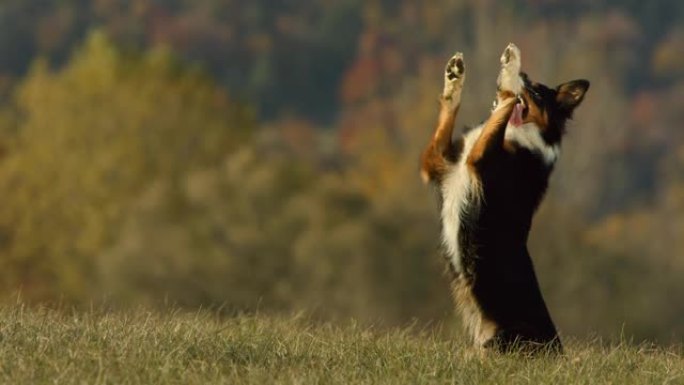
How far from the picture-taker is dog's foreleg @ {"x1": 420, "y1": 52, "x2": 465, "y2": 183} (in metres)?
11.5

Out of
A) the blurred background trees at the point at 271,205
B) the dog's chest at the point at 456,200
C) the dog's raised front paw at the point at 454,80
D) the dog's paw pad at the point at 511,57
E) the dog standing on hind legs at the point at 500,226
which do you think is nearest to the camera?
the dog standing on hind legs at the point at 500,226

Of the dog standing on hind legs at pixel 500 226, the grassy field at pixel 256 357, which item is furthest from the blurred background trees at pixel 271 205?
the grassy field at pixel 256 357

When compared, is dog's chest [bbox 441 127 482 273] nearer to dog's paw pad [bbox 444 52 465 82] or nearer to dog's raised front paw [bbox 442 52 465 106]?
dog's raised front paw [bbox 442 52 465 106]

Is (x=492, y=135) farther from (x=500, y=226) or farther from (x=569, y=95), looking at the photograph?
(x=569, y=95)

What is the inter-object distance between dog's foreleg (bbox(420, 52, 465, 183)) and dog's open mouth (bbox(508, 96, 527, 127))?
0.43m

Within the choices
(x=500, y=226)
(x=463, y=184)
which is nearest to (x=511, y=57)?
(x=463, y=184)

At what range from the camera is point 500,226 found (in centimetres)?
1106

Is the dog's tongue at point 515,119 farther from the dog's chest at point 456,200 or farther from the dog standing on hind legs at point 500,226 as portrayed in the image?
the dog's chest at point 456,200

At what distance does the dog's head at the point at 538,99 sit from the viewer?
449 inches

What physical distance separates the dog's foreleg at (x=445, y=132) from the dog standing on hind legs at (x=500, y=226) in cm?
13

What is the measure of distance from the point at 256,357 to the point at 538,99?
9.93 feet

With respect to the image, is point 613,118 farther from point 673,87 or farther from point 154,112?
point 154,112

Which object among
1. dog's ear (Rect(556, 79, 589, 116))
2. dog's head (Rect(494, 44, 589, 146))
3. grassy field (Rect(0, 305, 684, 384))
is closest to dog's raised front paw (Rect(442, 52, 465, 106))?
dog's head (Rect(494, 44, 589, 146))

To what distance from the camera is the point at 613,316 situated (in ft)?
162
